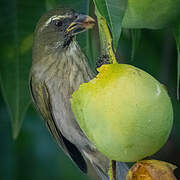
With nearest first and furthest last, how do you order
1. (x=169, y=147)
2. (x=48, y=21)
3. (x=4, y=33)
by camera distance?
(x=4, y=33) → (x=48, y=21) → (x=169, y=147)

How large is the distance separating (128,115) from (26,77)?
105 cm

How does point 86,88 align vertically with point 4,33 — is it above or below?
above

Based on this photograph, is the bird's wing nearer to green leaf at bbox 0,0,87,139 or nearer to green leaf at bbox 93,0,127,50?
green leaf at bbox 0,0,87,139

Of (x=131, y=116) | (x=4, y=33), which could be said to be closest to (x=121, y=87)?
(x=131, y=116)

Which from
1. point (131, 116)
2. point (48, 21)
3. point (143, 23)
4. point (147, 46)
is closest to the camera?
point (131, 116)

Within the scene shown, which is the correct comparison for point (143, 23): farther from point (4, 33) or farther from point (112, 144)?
point (4, 33)

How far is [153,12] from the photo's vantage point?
1265mm

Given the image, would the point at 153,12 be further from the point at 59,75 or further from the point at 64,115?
the point at 64,115

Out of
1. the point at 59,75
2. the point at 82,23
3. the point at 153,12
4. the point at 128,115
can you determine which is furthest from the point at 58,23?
the point at 128,115

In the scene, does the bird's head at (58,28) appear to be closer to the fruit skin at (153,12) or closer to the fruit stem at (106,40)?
the fruit skin at (153,12)

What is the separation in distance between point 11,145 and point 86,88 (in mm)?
1764

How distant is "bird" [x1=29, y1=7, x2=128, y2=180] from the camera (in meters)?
2.20

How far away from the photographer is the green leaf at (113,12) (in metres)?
1.13

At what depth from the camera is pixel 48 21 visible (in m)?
2.17
